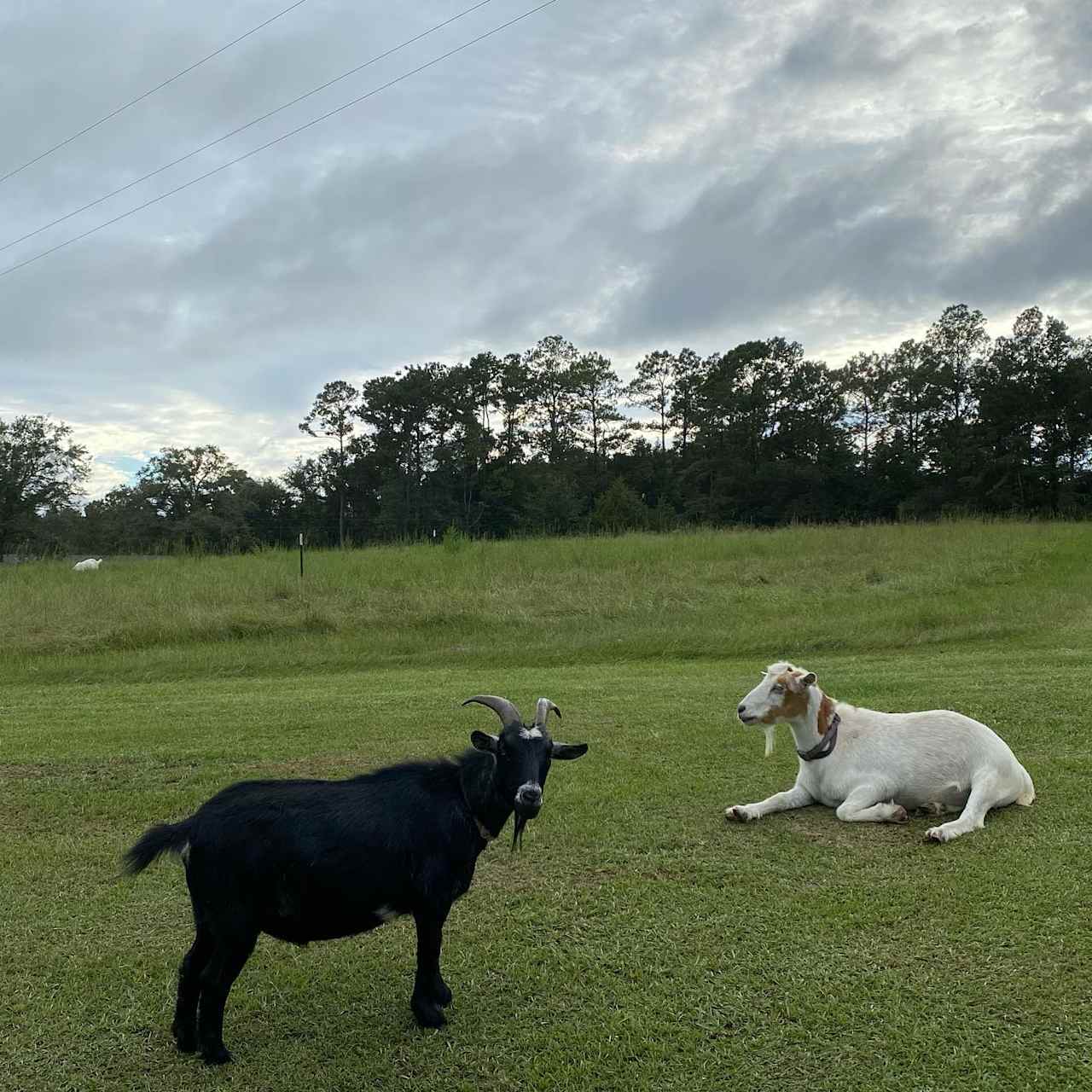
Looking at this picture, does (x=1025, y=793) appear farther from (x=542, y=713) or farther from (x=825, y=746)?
(x=542, y=713)

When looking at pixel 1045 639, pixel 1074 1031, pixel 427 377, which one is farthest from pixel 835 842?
pixel 427 377

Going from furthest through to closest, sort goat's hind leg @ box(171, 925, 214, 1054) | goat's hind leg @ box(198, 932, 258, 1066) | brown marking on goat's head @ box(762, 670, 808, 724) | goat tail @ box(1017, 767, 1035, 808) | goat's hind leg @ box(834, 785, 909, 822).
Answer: brown marking on goat's head @ box(762, 670, 808, 724) < goat tail @ box(1017, 767, 1035, 808) < goat's hind leg @ box(834, 785, 909, 822) < goat's hind leg @ box(171, 925, 214, 1054) < goat's hind leg @ box(198, 932, 258, 1066)

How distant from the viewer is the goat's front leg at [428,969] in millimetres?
3605

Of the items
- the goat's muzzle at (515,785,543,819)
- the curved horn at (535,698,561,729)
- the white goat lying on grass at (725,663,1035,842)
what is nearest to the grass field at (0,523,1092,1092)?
the white goat lying on grass at (725,663,1035,842)

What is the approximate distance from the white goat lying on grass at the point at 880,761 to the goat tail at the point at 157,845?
3.50 metres

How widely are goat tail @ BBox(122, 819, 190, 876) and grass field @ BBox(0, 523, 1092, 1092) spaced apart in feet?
2.39

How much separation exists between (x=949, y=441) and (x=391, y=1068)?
2370 inches

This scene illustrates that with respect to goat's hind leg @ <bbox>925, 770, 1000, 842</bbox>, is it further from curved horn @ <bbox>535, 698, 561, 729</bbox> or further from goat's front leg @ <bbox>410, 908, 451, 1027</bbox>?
goat's front leg @ <bbox>410, 908, 451, 1027</bbox>

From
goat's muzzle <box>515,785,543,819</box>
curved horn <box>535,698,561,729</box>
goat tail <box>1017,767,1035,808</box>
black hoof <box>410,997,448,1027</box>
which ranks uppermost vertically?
curved horn <box>535,698,561,729</box>

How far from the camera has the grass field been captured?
133 inches

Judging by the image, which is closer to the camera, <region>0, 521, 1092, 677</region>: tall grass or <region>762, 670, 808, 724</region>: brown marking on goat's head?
<region>762, 670, 808, 724</region>: brown marking on goat's head

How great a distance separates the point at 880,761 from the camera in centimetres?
568

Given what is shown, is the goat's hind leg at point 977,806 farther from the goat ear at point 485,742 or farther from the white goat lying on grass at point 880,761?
the goat ear at point 485,742

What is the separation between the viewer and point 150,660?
1566 cm
